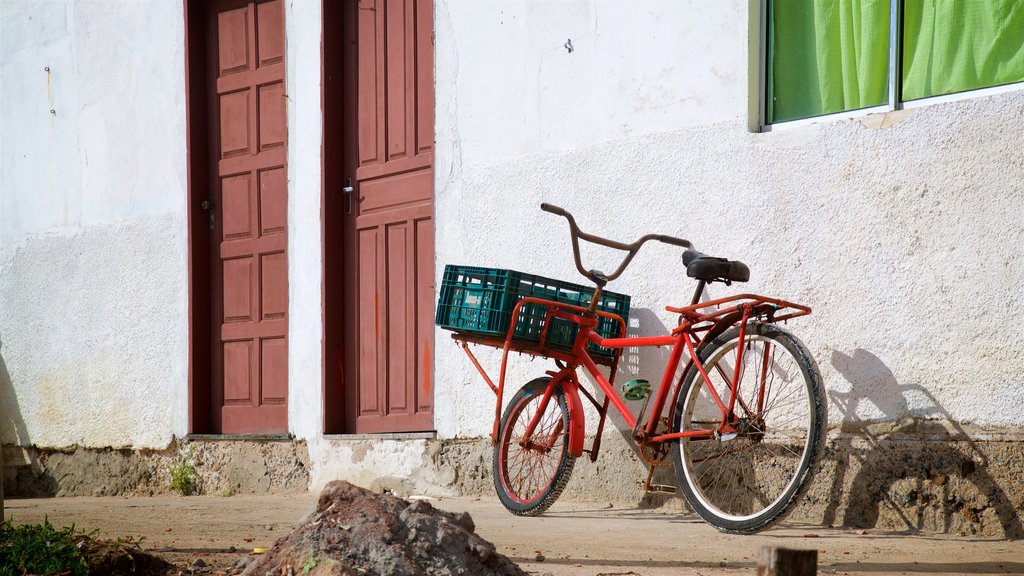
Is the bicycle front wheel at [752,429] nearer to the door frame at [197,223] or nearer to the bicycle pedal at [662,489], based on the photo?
the bicycle pedal at [662,489]

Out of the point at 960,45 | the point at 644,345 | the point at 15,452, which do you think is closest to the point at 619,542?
the point at 644,345

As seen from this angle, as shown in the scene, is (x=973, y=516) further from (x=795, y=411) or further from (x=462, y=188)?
(x=462, y=188)

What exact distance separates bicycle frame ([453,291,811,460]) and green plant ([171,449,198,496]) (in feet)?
11.0

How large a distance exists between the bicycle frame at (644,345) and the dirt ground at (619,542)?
0.40m

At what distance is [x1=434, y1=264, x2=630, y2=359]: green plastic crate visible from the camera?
537cm

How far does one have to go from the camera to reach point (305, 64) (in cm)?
762

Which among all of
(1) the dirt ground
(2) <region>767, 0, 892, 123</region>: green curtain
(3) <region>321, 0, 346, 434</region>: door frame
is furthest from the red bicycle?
(3) <region>321, 0, 346, 434</region>: door frame

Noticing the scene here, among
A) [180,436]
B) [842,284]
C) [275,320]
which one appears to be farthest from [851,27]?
[180,436]

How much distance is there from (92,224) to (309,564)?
6.97m

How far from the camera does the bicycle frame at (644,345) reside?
14.9 ft

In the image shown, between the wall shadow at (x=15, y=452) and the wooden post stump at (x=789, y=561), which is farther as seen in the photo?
the wall shadow at (x=15, y=452)

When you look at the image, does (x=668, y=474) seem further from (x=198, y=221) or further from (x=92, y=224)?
(x=92, y=224)

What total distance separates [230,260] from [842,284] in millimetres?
4820

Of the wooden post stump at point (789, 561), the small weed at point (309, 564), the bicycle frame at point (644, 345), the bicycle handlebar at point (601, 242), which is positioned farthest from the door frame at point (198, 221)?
the wooden post stump at point (789, 561)
